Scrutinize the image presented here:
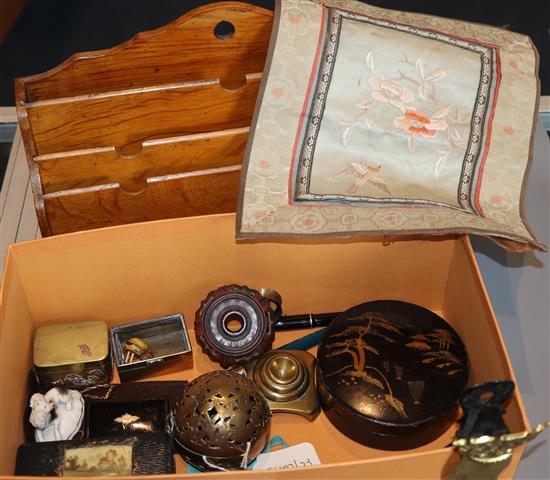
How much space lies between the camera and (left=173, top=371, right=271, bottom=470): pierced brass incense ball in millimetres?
1134

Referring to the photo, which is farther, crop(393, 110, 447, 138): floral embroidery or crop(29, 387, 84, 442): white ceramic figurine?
crop(393, 110, 447, 138): floral embroidery

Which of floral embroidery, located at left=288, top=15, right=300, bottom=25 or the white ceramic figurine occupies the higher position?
floral embroidery, located at left=288, top=15, right=300, bottom=25

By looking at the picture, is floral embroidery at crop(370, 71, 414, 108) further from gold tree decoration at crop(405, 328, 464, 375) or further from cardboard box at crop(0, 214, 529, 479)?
gold tree decoration at crop(405, 328, 464, 375)

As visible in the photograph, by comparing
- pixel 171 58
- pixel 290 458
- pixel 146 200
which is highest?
pixel 171 58

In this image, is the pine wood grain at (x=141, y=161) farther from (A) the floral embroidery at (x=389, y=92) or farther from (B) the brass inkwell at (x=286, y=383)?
(B) the brass inkwell at (x=286, y=383)

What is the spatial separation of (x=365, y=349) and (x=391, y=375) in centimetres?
6

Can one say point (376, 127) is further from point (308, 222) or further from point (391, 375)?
point (391, 375)

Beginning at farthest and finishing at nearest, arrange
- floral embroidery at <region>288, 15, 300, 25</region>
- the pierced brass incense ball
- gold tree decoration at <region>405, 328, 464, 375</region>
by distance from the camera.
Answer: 1. floral embroidery at <region>288, 15, 300, 25</region>
2. gold tree decoration at <region>405, 328, 464, 375</region>
3. the pierced brass incense ball

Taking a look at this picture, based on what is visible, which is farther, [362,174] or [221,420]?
[362,174]

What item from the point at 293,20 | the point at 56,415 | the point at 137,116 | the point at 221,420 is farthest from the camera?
the point at 137,116

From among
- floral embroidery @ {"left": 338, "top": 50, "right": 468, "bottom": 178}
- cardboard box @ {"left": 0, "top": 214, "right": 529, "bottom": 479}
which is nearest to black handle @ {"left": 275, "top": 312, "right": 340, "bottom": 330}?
cardboard box @ {"left": 0, "top": 214, "right": 529, "bottom": 479}

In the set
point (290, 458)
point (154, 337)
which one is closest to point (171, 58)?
point (154, 337)

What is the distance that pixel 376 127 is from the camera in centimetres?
135

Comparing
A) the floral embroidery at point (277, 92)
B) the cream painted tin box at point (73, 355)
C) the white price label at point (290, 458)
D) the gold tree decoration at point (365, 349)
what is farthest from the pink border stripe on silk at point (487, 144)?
the cream painted tin box at point (73, 355)
